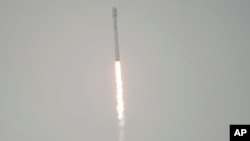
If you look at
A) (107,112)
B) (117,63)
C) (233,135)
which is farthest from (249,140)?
(107,112)

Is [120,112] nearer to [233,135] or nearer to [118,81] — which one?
[118,81]

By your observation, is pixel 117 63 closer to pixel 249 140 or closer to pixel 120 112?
pixel 120 112

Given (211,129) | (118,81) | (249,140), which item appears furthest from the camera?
(211,129)

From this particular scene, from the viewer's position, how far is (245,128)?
52.9 m

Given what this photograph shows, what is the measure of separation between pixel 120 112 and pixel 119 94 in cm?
307

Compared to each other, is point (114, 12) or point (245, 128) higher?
point (114, 12)

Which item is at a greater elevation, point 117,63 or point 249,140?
point 117,63

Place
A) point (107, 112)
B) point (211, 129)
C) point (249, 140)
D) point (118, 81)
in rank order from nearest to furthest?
point (249, 140) → point (118, 81) → point (211, 129) → point (107, 112)

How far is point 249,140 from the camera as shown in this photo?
50.9 metres

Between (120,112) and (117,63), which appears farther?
(120,112)

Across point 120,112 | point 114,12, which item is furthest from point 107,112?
point 114,12

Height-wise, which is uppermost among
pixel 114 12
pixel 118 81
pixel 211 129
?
pixel 114 12

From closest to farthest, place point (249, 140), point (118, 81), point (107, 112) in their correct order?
point (249, 140), point (118, 81), point (107, 112)

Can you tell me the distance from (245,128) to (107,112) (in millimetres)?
98515
